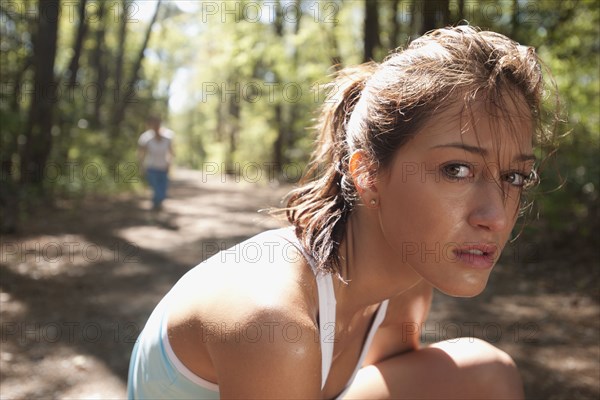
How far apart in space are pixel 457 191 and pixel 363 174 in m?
0.29

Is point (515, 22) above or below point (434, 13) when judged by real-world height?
above

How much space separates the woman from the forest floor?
199 cm

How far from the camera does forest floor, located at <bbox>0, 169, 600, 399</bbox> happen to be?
141 inches

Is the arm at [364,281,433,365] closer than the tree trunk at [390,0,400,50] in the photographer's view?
Yes

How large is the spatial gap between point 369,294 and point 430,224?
43 cm

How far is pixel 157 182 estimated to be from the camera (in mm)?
10594

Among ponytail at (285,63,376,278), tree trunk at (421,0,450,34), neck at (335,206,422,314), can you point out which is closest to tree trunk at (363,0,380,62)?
tree trunk at (421,0,450,34)

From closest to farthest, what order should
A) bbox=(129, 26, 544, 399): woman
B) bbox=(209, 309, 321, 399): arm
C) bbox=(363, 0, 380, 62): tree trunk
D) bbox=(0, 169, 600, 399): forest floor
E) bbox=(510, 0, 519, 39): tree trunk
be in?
bbox=(209, 309, 321, 399): arm < bbox=(129, 26, 544, 399): woman < bbox=(0, 169, 600, 399): forest floor < bbox=(510, 0, 519, 39): tree trunk < bbox=(363, 0, 380, 62): tree trunk

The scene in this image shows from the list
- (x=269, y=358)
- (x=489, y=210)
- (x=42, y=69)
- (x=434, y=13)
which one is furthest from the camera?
(x=42, y=69)

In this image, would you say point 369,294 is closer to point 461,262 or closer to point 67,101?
point 461,262

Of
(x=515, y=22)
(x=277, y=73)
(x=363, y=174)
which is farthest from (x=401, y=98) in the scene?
(x=277, y=73)

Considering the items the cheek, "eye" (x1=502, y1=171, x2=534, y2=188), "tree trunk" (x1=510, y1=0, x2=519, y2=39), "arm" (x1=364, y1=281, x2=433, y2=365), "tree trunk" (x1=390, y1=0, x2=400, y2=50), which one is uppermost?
"tree trunk" (x1=390, y1=0, x2=400, y2=50)

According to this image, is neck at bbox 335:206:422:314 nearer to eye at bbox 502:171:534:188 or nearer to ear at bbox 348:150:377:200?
ear at bbox 348:150:377:200

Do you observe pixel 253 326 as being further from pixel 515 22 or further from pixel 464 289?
pixel 515 22
